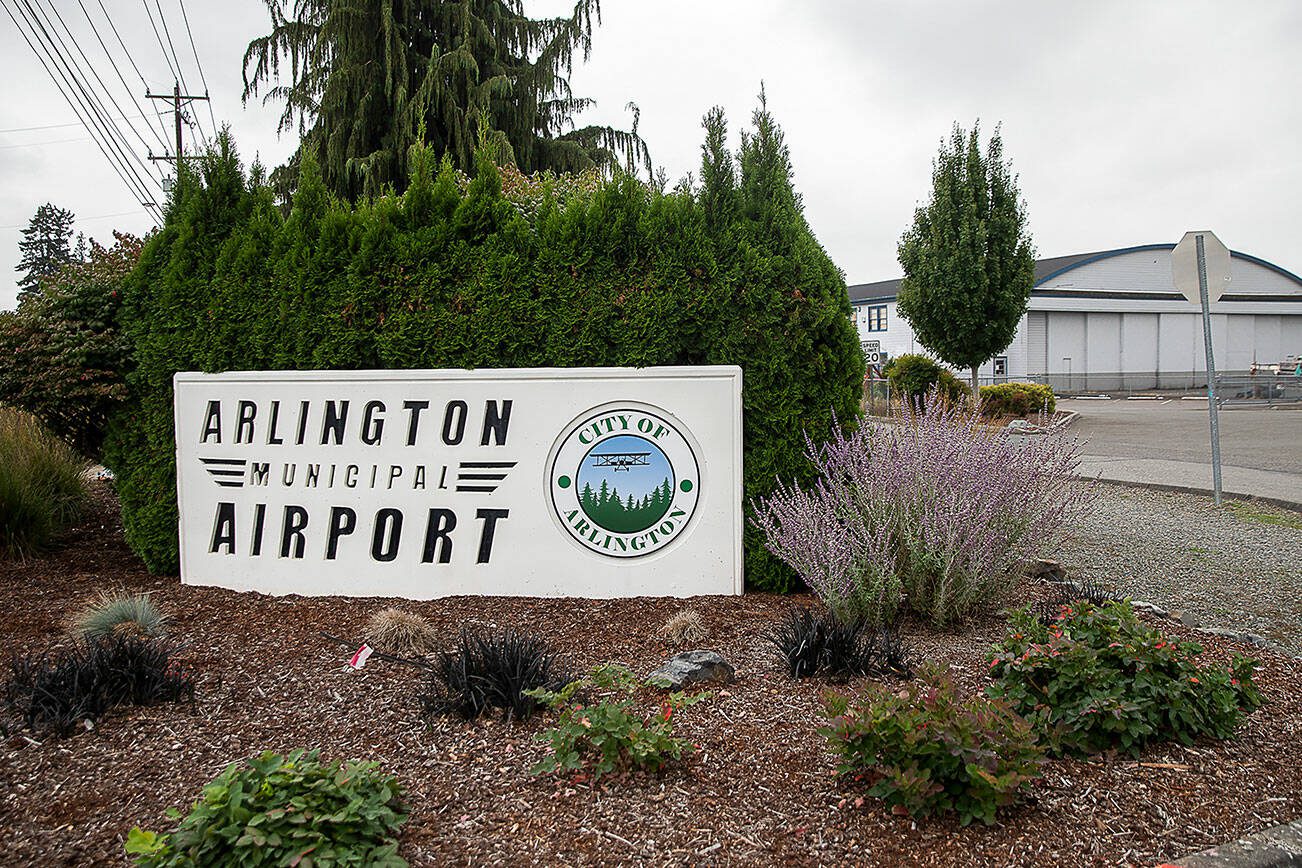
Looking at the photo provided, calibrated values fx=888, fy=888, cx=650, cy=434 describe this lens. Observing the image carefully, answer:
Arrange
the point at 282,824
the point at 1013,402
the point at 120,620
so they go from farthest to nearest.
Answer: the point at 1013,402
the point at 120,620
the point at 282,824

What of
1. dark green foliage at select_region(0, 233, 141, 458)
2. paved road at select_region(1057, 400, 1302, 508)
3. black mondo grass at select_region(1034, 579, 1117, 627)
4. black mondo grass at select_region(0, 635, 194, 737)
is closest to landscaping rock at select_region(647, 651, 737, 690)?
black mondo grass at select_region(1034, 579, 1117, 627)

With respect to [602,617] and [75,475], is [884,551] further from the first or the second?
[75,475]

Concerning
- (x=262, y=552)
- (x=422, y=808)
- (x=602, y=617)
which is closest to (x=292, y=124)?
(x=262, y=552)

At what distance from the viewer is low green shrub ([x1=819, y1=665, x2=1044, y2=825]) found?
2469 millimetres

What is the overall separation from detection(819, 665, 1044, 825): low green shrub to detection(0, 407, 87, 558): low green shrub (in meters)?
5.87

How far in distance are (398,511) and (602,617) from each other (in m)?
1.51

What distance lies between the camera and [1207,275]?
377 inches

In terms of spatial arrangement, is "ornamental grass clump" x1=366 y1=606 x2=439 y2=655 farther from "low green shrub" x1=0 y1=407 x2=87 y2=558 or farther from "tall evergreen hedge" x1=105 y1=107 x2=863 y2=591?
"low green shrub" x1=0 y1=407 x2=87 y2=558

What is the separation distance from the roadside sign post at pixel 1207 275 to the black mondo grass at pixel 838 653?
7.06 m

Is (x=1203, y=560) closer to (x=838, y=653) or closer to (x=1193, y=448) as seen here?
(x=838, y=653)

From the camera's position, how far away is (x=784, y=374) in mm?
5258

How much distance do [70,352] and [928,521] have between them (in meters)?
5.35

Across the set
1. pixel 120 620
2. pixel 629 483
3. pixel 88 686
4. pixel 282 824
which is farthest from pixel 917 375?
pixel 282 824

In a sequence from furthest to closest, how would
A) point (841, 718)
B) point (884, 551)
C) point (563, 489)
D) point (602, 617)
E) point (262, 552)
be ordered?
point (262, 552) < point (563, 489) < point (602, 617) < point (884, 551) < point (841, 718)
